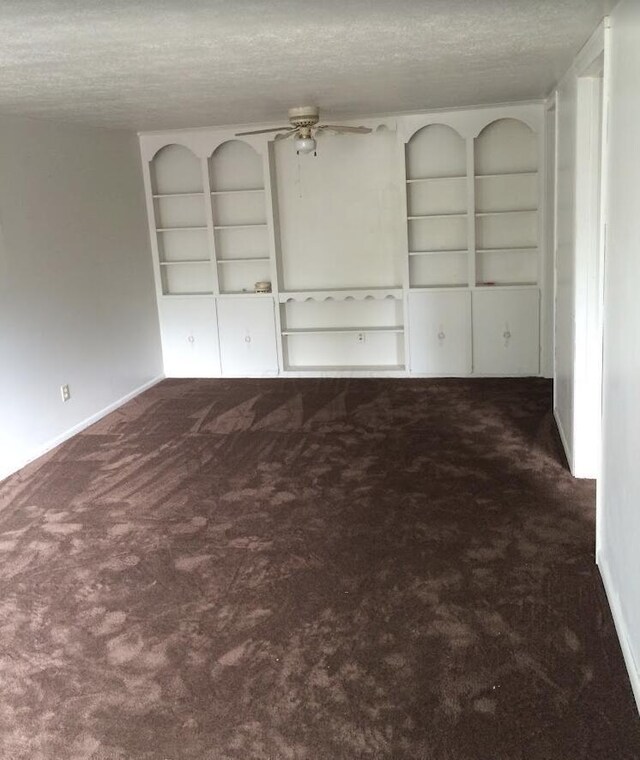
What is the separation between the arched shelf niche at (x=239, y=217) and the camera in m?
6.60

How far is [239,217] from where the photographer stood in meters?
6.77

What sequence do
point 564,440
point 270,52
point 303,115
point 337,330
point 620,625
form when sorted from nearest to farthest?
point 620,625 → point 270,52 → point 564,440 → point 303,115 → point 337,330

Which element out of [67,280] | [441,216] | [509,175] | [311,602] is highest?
[509,175]

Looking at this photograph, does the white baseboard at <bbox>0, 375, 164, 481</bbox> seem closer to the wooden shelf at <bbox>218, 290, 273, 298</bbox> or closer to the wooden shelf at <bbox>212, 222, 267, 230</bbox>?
the wooden shelf at <bbox>218, 290, 273, 298</bbox>

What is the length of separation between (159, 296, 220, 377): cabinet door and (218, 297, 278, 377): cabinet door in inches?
3.8

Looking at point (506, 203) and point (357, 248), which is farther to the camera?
point (357, 248)

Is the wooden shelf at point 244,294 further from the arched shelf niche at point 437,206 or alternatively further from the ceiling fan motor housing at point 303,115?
the ceiling fan motor housing at point 303,115

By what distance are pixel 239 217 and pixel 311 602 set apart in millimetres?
4581

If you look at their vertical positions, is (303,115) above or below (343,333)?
above

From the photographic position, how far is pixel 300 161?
256 inches

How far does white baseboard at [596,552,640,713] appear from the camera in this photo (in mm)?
2254

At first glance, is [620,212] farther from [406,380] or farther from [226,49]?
[406,380]

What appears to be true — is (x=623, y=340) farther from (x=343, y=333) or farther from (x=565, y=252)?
(x=343, y=333)

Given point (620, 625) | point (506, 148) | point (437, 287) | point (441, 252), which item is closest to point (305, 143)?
point (441, 252)
